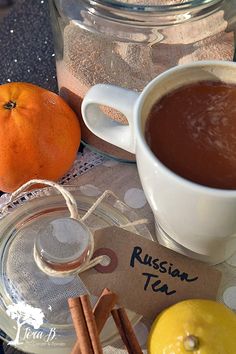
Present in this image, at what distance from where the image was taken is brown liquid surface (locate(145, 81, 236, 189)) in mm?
484

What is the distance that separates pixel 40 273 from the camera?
56 centimetres

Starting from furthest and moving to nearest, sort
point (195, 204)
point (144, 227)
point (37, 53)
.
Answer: point (37, 53) < point (144, 227) < point (195, 204)

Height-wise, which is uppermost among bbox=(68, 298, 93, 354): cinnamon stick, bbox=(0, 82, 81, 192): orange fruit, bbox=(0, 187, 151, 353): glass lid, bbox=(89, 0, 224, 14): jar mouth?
bbox=(89, 0, 224, 14): jar mouth

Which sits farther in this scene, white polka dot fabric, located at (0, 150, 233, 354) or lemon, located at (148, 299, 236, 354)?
white polka dot fabric, located at (0, 150, 233, 354)

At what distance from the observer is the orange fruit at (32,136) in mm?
571

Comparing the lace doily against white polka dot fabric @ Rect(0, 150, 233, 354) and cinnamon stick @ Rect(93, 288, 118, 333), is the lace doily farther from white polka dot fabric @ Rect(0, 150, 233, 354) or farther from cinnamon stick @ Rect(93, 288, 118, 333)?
cinnamon stick @ Rect(93, 288, 118, 333)

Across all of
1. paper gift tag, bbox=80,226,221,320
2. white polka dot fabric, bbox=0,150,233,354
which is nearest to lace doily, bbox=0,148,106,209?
white polka dot fabric, bbox=0,150,233,354

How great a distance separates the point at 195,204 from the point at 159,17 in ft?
0.59

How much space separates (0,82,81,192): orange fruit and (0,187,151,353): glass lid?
0.09ft

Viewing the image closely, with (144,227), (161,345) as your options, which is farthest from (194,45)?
(161,345)

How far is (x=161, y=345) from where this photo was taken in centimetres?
47

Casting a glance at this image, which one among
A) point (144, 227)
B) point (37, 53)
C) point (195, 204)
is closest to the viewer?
point (195, 204)

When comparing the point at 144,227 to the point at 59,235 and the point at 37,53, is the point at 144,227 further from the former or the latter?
the point at 37,53

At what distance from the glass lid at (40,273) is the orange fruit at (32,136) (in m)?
0.03
